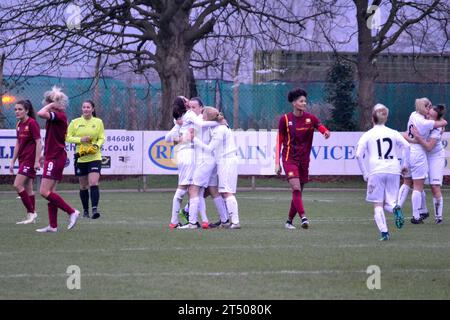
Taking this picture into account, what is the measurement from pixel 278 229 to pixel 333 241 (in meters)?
1.91

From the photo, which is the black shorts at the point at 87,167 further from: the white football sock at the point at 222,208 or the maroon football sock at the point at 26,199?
the white football sock at the point at 222,208

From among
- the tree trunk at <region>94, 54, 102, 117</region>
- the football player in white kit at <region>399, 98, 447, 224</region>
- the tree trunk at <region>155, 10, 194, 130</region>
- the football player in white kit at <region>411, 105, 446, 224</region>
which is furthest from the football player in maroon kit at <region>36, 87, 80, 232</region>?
the tree trunk at <region>155, 10, 194, 130</region>

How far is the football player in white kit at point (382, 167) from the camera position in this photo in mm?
12559

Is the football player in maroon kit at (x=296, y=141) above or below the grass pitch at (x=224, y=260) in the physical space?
above

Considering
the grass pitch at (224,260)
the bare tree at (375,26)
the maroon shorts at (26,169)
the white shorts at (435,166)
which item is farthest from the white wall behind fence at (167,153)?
the maroon shorts at (26,169)

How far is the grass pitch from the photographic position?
845 centimetres

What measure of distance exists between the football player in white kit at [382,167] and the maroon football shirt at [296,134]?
182 cm

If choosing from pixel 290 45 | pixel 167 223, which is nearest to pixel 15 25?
pixel 290 45

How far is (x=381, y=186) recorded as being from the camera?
1259cm

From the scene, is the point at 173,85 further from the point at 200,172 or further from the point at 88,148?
the point at 200,172

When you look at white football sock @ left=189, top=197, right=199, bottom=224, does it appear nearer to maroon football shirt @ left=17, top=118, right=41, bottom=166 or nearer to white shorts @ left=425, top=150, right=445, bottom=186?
maroon football shirt @ left=17, top=118, right=41, bottom=166

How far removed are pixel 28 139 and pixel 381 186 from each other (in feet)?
18.6
